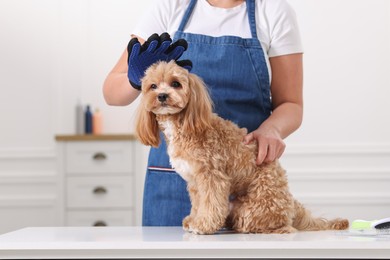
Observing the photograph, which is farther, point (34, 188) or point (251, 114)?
point (34, 188)

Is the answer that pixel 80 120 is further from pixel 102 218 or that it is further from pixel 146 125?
pixel 146 125

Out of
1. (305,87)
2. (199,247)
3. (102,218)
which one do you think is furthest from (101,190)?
(199,247)

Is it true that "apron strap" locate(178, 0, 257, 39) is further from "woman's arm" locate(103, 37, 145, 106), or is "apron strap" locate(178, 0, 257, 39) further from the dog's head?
the dog's head

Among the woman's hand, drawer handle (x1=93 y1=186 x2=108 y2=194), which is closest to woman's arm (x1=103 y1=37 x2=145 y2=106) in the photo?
the woman's hand

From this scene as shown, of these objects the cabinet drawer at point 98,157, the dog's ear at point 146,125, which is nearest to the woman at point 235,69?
the dog's ear at point 146,125

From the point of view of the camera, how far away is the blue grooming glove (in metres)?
1.51

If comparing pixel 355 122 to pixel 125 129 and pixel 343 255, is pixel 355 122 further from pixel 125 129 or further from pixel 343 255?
pixel 343 255

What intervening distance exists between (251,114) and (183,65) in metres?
0.39

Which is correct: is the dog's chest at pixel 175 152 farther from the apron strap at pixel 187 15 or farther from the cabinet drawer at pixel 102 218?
the cabinet drawer at pixel 102 218

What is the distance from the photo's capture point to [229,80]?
6.13ft

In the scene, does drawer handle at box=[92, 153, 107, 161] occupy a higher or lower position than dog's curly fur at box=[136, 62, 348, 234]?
lower

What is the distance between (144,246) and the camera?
1343 mm

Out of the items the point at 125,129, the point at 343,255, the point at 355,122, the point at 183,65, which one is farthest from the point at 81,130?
the point at 343,255

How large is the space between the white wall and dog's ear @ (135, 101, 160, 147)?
297 cm
